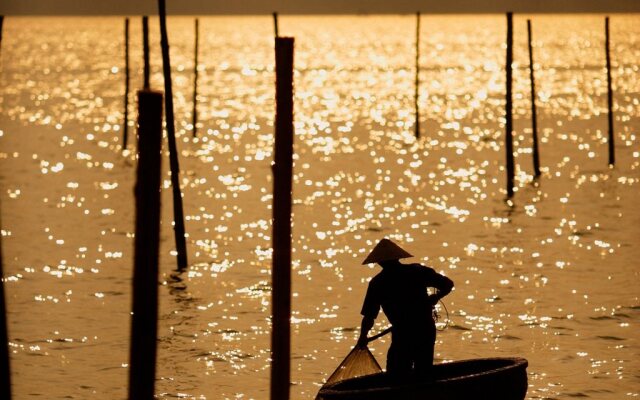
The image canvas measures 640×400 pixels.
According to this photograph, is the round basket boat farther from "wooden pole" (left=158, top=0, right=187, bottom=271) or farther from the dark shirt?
"wooden pole" (left=158, top=0, right=187, bottom=271)

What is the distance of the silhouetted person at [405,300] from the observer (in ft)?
36.1

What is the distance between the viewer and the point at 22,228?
957 inches

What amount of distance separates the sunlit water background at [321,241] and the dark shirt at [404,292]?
2.78m

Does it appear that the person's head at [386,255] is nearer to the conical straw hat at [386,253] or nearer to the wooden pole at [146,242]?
the conical straw hat at [386,253]

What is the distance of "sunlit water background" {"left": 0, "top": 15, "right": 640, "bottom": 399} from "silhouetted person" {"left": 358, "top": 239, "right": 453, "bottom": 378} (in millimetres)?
2663

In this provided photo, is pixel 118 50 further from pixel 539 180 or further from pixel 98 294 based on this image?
pixel 98 294

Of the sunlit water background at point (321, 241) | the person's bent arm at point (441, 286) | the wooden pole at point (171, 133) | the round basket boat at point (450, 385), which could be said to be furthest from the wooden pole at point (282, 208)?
the wooden pole at point (171, 133)

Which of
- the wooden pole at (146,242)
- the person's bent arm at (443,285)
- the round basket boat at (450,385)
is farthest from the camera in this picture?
the person's bent arm at (443,285)

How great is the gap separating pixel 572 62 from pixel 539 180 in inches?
2562

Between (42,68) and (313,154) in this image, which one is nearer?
(313,154)

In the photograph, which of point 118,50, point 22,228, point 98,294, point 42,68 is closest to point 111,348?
point 98,294

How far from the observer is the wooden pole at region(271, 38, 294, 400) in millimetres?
8648

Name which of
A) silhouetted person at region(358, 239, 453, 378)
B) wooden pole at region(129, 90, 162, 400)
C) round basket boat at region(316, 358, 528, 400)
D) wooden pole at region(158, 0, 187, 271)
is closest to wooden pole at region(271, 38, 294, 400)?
wooden pole at region(129, 90, 162, 400)

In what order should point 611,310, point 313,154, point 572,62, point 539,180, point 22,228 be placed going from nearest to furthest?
point 611,310 < point 22,228 < point 539,180 < point 313,154 < point 572,62
